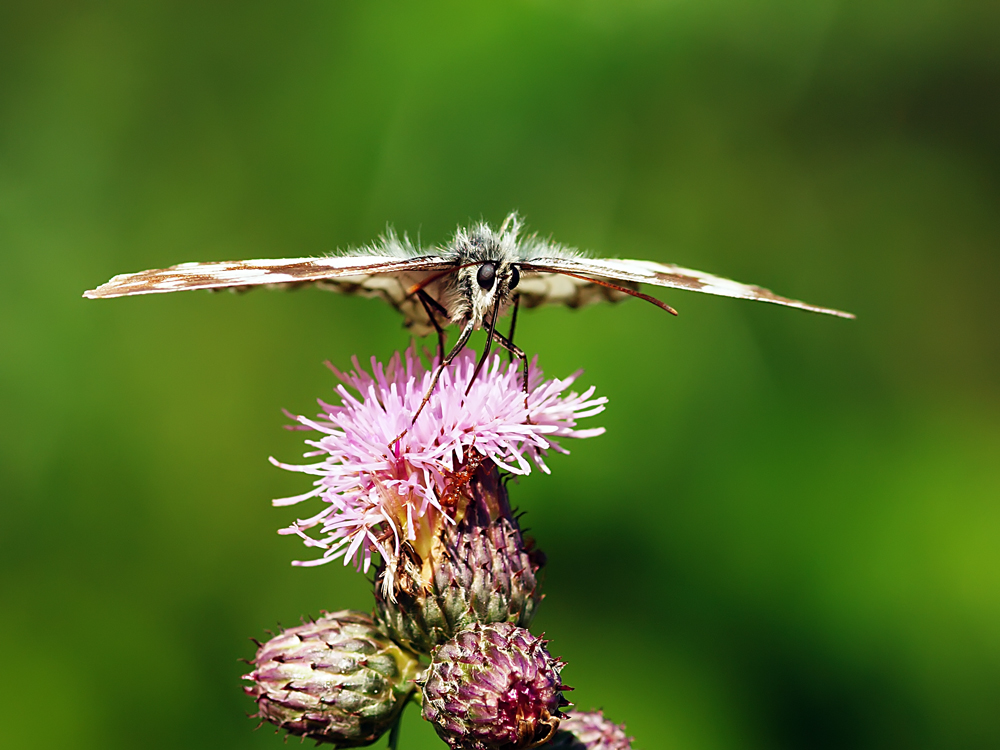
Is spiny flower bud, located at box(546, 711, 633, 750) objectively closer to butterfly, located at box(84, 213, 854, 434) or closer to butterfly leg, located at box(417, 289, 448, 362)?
butterfly, located at box(84, 213, 854, 434)

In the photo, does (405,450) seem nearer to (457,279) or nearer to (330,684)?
(457,279)

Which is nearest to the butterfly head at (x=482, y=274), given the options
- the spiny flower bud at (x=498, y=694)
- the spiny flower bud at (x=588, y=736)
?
the spiny flower bud at (x=498, y=694)

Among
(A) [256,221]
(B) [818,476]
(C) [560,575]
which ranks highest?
(A) [256,221]

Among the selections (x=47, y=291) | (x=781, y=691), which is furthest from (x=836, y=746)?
(x=47, y=291)

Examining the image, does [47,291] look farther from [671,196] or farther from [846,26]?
[846,26]

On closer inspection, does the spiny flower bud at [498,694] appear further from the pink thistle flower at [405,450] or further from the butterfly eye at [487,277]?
the butterfly eye at [487,277]

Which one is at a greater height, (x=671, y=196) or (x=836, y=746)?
(x=671, y=196)

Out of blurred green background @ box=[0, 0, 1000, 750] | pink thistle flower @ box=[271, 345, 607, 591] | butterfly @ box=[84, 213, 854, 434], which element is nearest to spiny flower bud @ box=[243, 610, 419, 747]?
pink thistle flower @ box=[271, 345, 607, 591]
